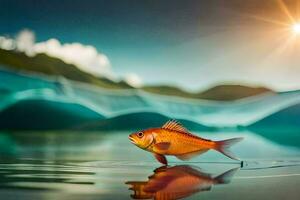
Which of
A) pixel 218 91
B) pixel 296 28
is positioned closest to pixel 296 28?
pixel 296 28

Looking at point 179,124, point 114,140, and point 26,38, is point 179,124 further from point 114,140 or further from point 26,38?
point 26,38

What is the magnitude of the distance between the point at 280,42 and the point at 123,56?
2.77 ft

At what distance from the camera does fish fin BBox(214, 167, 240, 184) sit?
→ 3.12m

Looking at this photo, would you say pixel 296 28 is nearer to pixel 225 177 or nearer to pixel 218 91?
pixel 218 91

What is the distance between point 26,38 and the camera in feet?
11.0

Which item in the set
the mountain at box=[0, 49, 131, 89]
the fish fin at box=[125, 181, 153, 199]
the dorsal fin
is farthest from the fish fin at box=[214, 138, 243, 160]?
the mountain at box=[0, 49, 131, 89]

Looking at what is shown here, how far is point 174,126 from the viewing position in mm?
3264

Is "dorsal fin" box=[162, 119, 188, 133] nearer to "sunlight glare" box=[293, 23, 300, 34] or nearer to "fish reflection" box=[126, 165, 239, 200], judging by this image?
"fish reflection" box=[126, 165, 239, 200]

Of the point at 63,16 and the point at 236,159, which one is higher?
the point at 63,16

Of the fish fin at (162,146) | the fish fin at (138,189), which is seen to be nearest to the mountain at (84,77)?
the fish fin at (162,146)

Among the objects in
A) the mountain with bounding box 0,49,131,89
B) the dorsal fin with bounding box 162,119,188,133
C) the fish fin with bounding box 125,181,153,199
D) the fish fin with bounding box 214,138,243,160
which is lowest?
the fish fin with bounding box 125,181,153,199

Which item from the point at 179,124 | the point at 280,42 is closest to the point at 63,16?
the point at 179,124

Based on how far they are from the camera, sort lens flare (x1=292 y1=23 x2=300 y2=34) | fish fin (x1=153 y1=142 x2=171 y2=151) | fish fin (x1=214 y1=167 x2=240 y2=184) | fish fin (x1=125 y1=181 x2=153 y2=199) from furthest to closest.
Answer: lens flare (x1=292 y1=23 x2=300 y2=34), fish fin (x1=153 y1=142 x2=171 y2=151), fish fin (x1=214 y1=167 x2=240 y2=184), fish fin (x1=125 y1=181 x2=153 y2=199)

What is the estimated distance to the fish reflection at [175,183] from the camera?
9.79 feet
